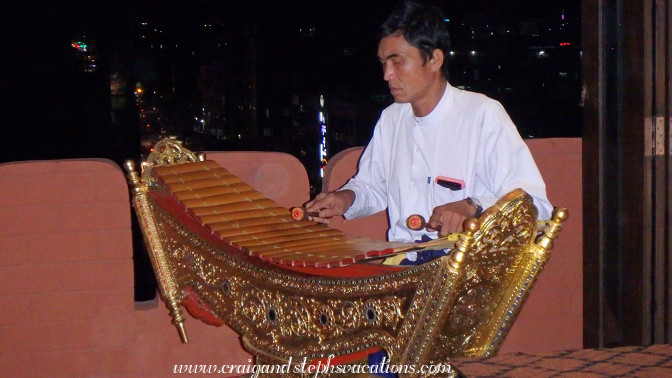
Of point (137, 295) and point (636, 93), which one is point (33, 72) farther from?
point (636, 93)

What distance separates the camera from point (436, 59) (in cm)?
239

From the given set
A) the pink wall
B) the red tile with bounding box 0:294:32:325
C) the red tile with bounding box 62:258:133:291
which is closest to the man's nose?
the pink wall

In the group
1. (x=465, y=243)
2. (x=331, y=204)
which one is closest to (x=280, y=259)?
(x=331, y=204)

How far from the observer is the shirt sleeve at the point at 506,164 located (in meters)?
2.12

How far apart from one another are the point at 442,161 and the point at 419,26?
40 cm

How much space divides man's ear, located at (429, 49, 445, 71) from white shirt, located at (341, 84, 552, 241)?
0.08 metres

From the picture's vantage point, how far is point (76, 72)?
6.55 m

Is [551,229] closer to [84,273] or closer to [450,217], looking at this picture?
[450,217]

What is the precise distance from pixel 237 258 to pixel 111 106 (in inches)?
190

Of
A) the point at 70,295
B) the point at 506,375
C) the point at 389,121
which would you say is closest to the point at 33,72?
the point at 70,295

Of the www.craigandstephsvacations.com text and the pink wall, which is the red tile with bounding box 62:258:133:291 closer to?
the pink wall

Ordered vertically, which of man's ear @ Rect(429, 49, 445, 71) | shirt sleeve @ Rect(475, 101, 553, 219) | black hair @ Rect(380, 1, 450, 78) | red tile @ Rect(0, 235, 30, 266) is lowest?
red tile @ Rect(0, 235, 30, 266)

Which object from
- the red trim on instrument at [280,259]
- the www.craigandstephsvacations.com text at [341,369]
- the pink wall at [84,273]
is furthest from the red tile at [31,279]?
the www.craigandstephsvacations.com text at [341,369]

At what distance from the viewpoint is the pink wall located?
9.93ft
